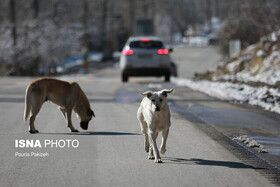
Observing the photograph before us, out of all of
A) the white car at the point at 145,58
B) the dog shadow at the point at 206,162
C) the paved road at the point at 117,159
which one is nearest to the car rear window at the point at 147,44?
the white car at the point at 145,58

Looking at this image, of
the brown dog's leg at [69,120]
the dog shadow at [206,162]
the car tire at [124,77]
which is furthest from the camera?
the car tire at [124,77]

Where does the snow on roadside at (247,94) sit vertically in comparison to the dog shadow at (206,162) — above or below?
below

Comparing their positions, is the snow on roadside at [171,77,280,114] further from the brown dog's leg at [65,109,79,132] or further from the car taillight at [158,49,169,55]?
the brown dog's leg at [65,109,79,132]

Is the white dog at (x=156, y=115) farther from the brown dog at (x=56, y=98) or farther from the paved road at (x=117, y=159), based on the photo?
the brown dog at (x=56, y=98)

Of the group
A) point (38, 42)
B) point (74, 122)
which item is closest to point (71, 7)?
point (38, 42)

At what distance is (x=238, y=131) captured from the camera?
11.9 metres

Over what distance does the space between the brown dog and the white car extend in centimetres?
1498

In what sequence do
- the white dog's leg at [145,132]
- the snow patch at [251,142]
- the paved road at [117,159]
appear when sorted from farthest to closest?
the snow patch at [251,142] → the white dog's leg at [145,132] → the paved road at [117,159]

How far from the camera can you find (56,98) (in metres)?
11.3

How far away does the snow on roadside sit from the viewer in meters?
16.8

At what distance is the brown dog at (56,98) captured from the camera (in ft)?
36.4

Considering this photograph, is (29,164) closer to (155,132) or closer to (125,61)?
(155,132)

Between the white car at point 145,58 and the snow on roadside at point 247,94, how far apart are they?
3174mm

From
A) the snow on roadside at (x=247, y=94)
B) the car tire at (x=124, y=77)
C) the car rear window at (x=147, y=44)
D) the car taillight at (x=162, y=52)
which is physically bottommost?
the car tire at (x=124, y=77)
